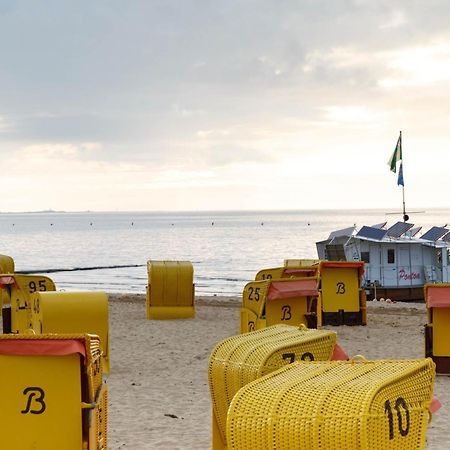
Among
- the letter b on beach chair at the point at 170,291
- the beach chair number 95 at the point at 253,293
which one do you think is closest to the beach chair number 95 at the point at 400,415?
the beach chair number 95 at the point at 253,293

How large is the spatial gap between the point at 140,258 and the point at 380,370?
104m

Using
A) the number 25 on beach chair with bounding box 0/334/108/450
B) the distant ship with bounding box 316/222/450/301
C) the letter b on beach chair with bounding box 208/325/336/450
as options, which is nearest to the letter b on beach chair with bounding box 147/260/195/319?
the letter b on beach chair with bounding box 208/325/336/450

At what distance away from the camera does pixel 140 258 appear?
4304 inches

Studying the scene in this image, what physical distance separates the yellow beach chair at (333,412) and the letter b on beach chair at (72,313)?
9.40 m

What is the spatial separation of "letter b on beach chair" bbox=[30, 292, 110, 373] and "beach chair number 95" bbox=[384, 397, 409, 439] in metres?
10.2

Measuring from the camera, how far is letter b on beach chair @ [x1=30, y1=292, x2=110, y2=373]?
15.1 m

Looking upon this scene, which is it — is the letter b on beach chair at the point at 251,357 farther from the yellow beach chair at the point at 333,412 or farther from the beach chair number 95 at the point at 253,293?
the beach chair number 95 at the point at 253,293

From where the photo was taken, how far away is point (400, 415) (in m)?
5.91

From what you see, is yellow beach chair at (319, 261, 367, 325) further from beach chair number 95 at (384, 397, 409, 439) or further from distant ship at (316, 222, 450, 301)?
distant ship at (316, 222, 450, 301)

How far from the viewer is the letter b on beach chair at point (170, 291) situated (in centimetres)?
2631

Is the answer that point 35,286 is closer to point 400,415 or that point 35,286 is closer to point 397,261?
point 400,415

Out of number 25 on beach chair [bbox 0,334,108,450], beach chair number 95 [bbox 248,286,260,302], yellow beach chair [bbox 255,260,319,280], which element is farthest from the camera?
yellow beach chair [bbox 255,260,319,280]

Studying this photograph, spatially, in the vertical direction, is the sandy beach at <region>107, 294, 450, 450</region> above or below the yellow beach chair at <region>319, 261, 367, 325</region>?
below

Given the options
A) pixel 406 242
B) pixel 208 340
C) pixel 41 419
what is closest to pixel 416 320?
pixel 208 340
